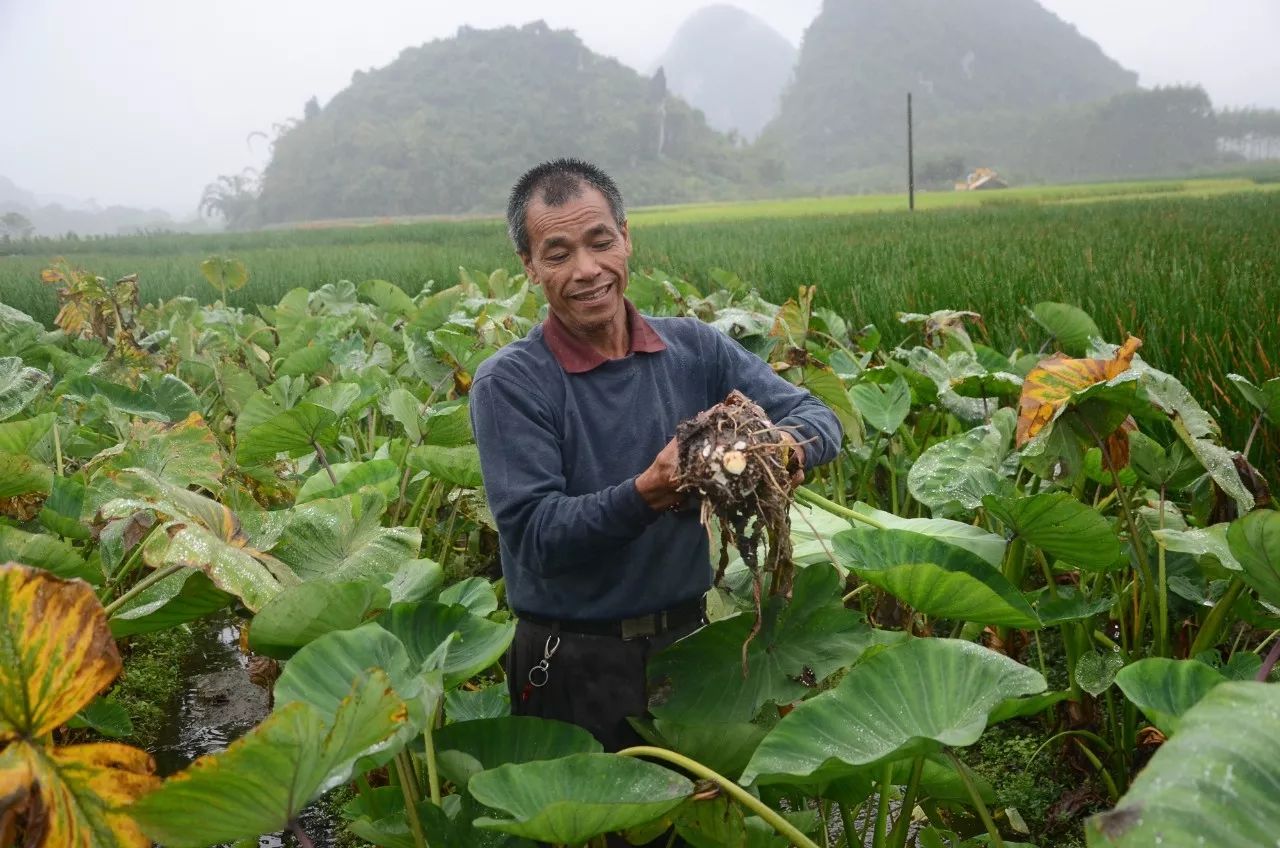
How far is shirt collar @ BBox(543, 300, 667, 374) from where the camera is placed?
1.21 metres

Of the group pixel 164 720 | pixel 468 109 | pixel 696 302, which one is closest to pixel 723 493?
pixel 164 720

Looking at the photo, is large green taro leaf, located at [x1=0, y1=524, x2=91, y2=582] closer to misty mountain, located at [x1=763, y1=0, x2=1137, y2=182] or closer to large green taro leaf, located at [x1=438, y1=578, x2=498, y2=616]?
large green taro leaf, located at [x1=438, y1=578, x2=498, y2=616]

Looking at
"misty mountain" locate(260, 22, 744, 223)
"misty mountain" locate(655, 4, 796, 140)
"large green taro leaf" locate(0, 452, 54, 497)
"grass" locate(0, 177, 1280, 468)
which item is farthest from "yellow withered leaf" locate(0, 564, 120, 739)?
"misty mountain" locate(655, 4, 796, 140)

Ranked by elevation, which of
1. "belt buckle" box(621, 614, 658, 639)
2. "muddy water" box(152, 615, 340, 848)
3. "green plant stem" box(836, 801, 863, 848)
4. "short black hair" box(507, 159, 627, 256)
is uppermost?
"short black hair" box(507, 159, 627, 256)

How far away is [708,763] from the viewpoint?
105cm

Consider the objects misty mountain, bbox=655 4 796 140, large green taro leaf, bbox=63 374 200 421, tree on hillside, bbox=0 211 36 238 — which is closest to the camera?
large green taro leaf, bbox=63 374 200 421

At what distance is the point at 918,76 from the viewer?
315ft

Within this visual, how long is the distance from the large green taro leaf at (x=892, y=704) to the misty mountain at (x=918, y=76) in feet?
245

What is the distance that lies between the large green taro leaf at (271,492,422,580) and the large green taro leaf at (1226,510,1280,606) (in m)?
0.83

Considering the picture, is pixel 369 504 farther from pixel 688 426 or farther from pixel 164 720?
pixel 164 720

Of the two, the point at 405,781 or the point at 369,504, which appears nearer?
the point at 405,781

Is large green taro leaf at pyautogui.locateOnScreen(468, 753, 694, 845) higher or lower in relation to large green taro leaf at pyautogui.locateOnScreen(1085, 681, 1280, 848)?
lower

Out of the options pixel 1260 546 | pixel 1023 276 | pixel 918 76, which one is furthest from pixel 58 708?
pixel 918 76

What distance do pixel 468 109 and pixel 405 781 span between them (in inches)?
2860
